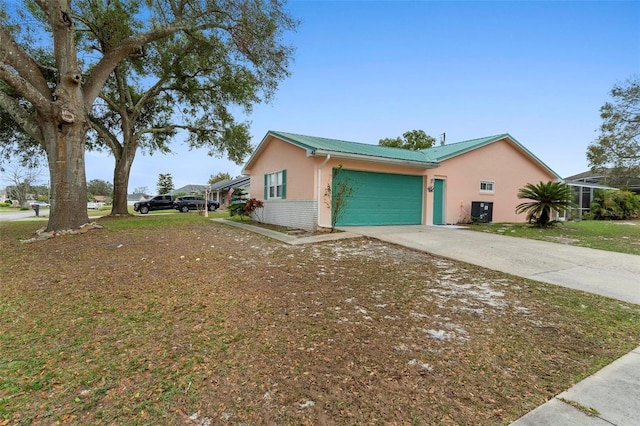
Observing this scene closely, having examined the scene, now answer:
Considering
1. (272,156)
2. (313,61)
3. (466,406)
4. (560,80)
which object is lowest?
(466,406)

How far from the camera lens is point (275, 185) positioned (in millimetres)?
13680

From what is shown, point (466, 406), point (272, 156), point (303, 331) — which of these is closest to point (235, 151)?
point (272, 156)

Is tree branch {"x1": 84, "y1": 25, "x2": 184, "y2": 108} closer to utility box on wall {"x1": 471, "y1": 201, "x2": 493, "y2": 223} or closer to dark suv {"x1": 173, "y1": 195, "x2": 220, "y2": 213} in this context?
utility box on wall {"x1": 471, "y1": 201, "x2": 493, "y2": 223}

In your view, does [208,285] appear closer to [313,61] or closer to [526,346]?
[526,346]

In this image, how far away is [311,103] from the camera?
1551cm

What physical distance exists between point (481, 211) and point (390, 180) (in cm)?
504

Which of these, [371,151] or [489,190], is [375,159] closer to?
[371,151]

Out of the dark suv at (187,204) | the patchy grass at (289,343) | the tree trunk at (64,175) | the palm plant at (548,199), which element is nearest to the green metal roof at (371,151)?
the palm plant at (548,199)

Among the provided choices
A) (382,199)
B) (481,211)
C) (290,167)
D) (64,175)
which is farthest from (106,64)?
(481,211)

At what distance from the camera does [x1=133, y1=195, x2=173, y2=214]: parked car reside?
87.4 ft

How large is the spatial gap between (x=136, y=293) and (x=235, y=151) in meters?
15.4

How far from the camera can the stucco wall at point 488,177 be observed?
13164 millimetres

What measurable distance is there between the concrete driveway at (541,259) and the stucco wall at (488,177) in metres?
3.75

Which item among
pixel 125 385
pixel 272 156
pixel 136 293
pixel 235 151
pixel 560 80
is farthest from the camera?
pixel 235 151
